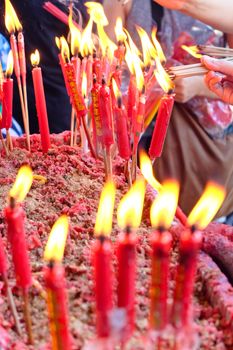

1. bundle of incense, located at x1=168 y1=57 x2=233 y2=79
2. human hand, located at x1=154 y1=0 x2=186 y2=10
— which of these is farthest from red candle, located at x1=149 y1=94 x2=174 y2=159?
human hand, located at x1=154 y1=0 x2=186 y2=10

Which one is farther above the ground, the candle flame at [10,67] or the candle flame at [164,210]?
the candle flame at [164,210]

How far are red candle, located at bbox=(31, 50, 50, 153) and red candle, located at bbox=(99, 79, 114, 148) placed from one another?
0.29 metres

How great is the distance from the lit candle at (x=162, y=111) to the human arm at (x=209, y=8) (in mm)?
808

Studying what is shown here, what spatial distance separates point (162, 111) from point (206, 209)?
1.79 ft

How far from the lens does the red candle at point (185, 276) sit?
56 cm

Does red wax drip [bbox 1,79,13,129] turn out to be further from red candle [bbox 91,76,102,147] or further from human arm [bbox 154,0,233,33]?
human arm [bbox 154,0,233,33]

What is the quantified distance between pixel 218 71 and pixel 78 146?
0.53 metres

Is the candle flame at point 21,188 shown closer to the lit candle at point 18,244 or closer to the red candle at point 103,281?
the lit candle at point 18,244

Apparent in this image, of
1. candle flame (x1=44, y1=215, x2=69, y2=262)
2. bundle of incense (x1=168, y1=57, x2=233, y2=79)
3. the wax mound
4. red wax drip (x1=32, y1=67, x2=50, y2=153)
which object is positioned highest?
bundle of incense (x1=168, y1=57, x2=233, y2=79)

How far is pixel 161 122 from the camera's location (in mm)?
1219

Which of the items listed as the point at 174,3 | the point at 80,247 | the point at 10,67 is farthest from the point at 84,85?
the point at 174,3

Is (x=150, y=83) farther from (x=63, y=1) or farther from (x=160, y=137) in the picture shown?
(x=63, y=1)

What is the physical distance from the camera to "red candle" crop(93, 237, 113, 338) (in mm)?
573

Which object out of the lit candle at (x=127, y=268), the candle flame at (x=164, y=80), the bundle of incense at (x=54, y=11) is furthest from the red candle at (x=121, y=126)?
the bundle of incense at (x=54, y=11)
